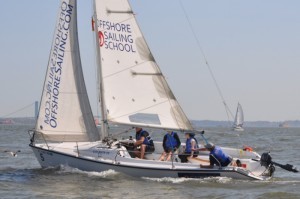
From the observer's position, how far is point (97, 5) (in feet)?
64.6

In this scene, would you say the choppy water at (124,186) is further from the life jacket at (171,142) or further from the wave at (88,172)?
the life jacket at (171,142)

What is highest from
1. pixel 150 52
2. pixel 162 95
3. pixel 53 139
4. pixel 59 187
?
pixel 150 52

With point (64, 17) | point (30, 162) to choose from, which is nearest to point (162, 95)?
point (64, 17)

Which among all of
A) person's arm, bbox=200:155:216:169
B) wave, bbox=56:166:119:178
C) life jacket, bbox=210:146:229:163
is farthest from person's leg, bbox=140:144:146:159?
life jacket, bbox=210:146:229:163

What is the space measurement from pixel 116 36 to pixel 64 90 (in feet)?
7.72

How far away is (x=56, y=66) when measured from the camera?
1998 cm

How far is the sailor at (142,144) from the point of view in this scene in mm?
19484

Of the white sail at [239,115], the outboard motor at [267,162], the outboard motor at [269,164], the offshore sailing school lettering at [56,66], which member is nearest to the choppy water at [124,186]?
the outboard motor at [267,162]

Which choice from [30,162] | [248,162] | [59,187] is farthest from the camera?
[30,162]

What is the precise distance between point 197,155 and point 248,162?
1.62 m

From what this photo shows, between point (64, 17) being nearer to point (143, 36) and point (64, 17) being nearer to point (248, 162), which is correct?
point (143, 36)

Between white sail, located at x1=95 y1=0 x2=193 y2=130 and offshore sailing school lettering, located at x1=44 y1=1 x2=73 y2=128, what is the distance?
1.08 meters

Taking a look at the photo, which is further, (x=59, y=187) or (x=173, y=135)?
(x=173, y=135)

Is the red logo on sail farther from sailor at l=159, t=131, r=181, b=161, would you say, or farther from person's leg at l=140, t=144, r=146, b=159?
sailor at l=159, t=131, r=181, b=161
